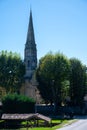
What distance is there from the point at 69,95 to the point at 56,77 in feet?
24.6

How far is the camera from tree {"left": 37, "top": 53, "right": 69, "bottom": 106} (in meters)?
77.9

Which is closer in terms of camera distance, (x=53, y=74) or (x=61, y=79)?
(x=53, y=74)

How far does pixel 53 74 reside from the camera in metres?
77.9

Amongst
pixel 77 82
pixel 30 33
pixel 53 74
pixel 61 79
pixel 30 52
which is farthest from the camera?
pixel 30 52

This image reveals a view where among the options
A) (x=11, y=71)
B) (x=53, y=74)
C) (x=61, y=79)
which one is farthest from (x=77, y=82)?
(x=11, y=71)

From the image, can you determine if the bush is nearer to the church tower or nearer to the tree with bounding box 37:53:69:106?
the tree with bounding box 37:53:69:106

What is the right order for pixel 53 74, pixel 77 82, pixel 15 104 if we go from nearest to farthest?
pixel 15 104 < pixel 53 74 < pixel 77 82

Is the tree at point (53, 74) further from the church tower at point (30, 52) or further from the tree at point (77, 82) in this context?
the church tower at point (30, 52)

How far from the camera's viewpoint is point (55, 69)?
7812cm

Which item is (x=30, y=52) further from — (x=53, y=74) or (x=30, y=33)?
(x=53, y=74)

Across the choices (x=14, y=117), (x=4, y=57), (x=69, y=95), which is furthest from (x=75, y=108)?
(x=14, y=117)

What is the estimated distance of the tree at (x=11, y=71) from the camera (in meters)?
80.6

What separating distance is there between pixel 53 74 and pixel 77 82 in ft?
24.5

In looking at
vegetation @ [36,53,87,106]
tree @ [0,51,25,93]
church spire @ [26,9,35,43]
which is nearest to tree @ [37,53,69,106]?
vegetation @ [36,53,87,106]
